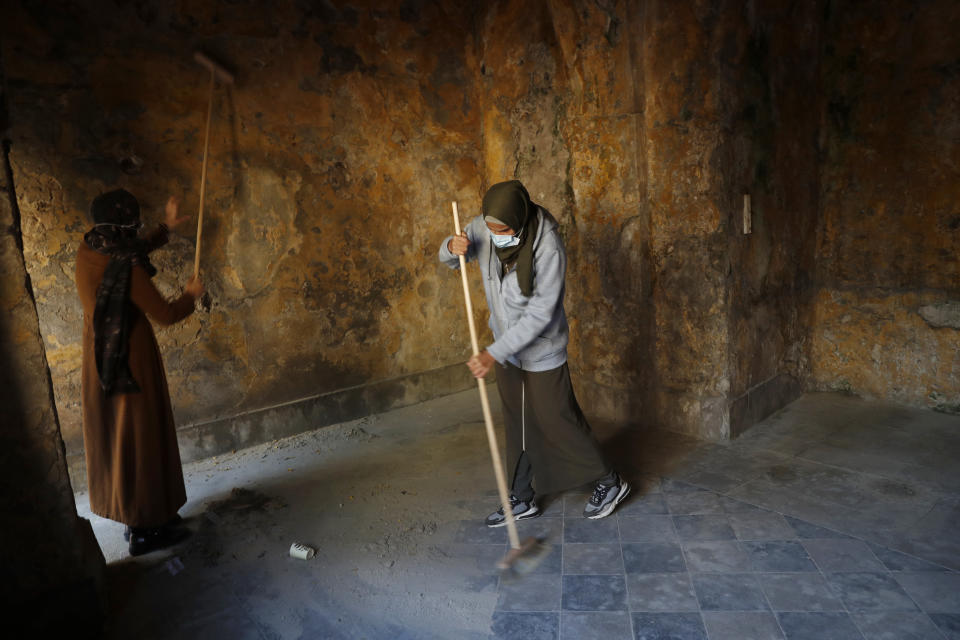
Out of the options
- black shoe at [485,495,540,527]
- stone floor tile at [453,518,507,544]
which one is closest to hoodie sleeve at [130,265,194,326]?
stone floor tile at [453,518,507,544]

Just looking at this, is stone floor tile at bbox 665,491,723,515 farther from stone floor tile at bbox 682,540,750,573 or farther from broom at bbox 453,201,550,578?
broom at bbox 453,201,550,578

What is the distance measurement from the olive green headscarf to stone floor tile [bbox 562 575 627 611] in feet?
4.71

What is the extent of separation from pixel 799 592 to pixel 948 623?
1.76 feet

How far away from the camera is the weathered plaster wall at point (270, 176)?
4.07 metres

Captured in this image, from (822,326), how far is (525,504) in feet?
11.2

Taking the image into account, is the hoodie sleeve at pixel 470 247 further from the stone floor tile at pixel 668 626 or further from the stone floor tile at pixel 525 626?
the stone floor tile at pixel 668 626

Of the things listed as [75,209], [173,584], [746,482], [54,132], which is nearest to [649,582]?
[746,482]

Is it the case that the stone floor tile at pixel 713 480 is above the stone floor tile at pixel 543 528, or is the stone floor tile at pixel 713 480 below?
below

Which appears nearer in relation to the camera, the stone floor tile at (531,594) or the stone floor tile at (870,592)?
the stone floor tile at (870,592)

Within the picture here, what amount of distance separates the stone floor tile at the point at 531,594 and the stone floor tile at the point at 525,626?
1.7 inches

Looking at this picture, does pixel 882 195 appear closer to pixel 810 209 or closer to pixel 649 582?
pixel 810 209

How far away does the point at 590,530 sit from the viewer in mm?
3430

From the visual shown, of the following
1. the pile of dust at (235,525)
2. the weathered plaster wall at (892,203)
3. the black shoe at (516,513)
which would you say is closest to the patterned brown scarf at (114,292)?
the pile of dust at (235,525)

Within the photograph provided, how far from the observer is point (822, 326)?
5.39 metres
